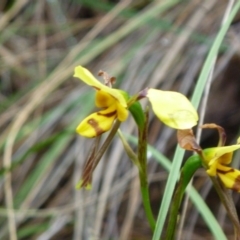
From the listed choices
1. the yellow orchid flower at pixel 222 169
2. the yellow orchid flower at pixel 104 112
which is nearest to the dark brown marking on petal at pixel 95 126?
the yellow orchid flower at pixel 104 112

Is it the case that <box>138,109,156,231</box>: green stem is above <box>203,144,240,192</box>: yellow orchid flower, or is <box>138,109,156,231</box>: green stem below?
above

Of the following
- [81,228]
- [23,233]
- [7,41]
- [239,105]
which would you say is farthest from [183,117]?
[7,41]

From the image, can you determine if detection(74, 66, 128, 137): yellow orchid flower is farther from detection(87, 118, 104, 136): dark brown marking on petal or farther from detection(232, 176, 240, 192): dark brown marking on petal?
detection(232, 176, 240, 192): dark brown marking on petal

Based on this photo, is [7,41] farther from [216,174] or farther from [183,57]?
[216,174]

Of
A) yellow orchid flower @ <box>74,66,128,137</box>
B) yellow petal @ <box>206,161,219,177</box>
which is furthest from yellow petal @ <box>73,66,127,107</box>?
yellow petal @ <box>206,161,219,177</box>

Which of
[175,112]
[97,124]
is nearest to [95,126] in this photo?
[97,124]

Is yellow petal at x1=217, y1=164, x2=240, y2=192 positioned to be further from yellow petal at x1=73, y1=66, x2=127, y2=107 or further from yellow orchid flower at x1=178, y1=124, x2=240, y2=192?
yellow petal at x1=73, y1=66, x2=127, y2=107

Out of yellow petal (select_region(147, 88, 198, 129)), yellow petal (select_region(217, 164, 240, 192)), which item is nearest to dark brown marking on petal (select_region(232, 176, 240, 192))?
yellow petal (select_region(217, 164, 240, 192))

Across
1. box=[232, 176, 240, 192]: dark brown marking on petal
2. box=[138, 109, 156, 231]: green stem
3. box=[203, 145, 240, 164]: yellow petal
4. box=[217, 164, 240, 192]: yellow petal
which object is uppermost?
box=[138, 109, 156, 231]: green stem

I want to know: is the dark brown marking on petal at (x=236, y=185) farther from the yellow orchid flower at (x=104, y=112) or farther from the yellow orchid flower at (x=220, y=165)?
the yellow orchid flower at (x=104, y=112)
